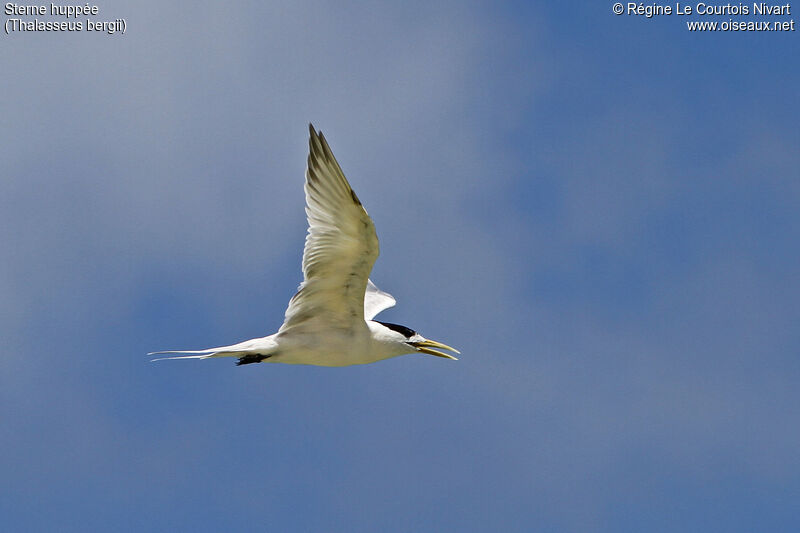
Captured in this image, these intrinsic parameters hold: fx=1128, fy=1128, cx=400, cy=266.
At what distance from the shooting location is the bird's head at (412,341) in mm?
11586

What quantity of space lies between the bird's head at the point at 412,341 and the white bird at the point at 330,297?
1 cm

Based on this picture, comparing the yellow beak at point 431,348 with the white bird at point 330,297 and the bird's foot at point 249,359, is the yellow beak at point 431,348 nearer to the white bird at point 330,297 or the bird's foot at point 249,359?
the white bird at point 330,297

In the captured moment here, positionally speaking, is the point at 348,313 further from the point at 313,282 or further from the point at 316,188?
the point at 316,188

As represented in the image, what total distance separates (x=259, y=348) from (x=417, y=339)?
177 cm

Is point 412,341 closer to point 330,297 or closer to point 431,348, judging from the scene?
point 431,348

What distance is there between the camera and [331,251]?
1081cm

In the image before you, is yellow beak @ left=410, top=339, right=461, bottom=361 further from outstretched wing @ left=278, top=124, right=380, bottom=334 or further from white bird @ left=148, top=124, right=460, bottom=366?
outstretched wing @ left=278, top=124, right=380, bottom=334

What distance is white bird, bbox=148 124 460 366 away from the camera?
415 inches

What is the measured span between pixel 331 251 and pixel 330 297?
0.55 meters

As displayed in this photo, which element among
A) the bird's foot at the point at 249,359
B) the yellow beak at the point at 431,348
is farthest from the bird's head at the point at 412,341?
the bird's foot at the point at 249,359

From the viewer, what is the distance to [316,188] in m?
10.7

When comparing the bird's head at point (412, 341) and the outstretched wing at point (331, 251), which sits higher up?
the outstretched wing at point (331, 251)

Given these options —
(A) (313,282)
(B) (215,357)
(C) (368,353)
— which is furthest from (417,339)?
(B) (215,357)

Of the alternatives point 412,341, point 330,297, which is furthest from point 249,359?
point 412,341
